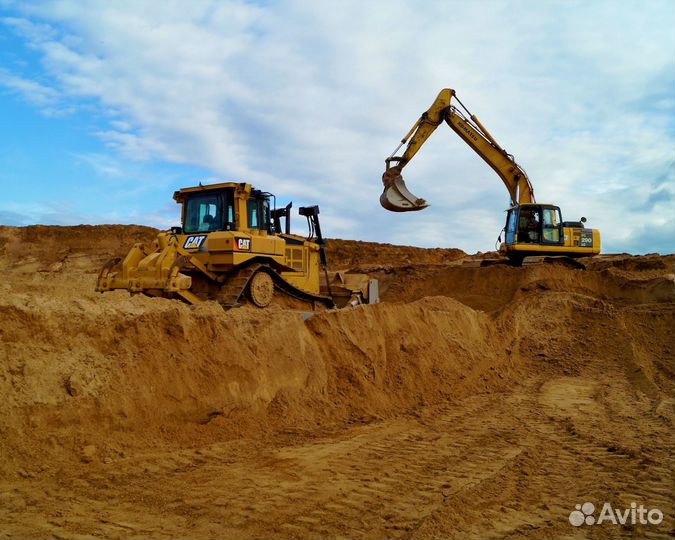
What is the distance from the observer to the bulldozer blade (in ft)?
49.7

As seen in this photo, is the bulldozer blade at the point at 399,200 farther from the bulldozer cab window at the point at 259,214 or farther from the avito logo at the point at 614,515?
the avito logo at the point at 614,515

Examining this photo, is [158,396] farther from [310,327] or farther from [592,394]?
[592,394]

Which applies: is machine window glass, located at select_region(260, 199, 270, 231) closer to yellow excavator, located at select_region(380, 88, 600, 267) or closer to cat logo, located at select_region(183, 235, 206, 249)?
cat logo, located at select_region(183, 235, 206, 249)

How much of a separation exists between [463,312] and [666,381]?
3.48m

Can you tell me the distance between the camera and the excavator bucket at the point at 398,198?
15.2m

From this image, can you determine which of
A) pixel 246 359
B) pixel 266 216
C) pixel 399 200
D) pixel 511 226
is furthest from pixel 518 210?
pixel 246 359

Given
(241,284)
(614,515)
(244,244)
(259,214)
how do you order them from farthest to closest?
(259,214), (244,244), (241,284), (614,515)

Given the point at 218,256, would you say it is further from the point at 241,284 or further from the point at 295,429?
the point at 295,429

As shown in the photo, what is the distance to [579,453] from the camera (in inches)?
215

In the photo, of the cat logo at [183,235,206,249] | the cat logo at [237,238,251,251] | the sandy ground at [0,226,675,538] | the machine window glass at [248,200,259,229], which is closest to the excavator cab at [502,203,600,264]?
the sandy ground at [0,226,675,538]

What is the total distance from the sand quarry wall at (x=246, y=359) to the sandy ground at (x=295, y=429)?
0.06 feet

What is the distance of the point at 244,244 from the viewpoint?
983 cm

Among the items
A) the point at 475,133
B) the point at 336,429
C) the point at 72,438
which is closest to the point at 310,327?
the point at 336,429

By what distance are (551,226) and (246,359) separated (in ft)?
46.4
